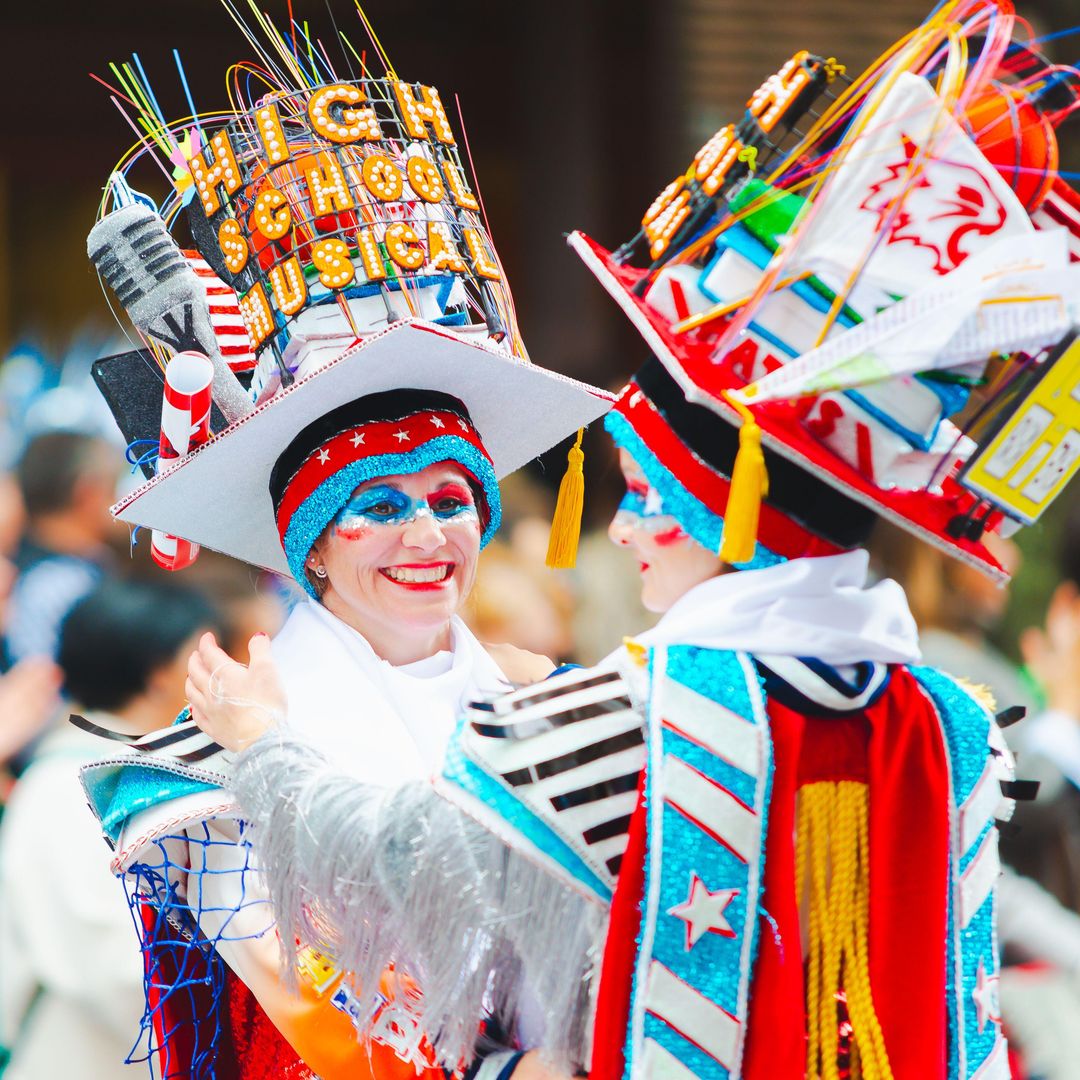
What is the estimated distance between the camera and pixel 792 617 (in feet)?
7.14

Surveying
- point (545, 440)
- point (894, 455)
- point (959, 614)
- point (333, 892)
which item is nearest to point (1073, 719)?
point (959, 614)

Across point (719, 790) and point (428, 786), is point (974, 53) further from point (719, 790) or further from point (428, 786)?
point (428, 786)

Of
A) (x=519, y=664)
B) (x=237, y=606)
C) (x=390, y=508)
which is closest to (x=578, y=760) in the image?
(x=390, y=508)

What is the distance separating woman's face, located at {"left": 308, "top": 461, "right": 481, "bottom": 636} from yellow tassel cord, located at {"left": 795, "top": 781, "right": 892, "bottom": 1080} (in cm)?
74

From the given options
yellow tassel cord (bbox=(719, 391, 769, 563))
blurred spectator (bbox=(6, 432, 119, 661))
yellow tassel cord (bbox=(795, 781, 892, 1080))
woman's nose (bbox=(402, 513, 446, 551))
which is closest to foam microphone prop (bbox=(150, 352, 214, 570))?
woman's nose (bbox=(402, 513, 446, 551))

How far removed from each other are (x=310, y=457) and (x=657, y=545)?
63 cm

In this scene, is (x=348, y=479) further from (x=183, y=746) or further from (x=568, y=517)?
(x=183, y=746)

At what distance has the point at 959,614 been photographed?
5301mm

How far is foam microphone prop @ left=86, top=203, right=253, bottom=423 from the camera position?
8.86 feet

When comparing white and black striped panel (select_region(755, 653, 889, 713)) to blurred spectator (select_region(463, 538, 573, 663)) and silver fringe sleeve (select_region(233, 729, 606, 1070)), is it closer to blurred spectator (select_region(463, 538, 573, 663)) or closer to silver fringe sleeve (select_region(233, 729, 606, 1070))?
silver fringe sleeve (select_region(233, 729, 606, 1070))

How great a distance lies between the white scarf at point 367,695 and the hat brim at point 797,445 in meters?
0.59

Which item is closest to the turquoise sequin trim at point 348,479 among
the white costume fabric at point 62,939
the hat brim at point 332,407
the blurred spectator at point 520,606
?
the hat brim at point 332,407

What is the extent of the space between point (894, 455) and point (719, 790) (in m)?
0.48

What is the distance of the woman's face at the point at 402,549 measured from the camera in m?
2.61
